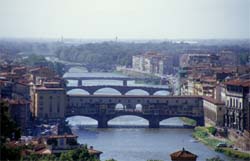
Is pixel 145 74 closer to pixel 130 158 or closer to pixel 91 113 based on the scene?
pixel 91 113

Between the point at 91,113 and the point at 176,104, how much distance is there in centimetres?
160

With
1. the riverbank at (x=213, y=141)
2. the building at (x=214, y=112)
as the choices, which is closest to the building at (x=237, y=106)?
the building at (x=214, y=112)

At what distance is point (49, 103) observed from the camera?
16.8 m

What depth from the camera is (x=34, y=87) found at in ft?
57.8

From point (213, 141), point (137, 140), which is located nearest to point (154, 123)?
point (137, 140)

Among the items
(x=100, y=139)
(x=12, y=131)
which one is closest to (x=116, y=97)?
(x=100, y=139)

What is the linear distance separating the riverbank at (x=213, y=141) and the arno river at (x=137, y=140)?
109 millimetres

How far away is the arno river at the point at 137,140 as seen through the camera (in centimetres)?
1188

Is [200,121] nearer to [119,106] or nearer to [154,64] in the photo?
[119,106]

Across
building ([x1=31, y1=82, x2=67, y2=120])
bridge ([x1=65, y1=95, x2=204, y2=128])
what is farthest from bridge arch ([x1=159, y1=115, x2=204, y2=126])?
building ([x1=31, y1=82, x2=67, y2=120])

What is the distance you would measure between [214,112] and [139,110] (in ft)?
5.76

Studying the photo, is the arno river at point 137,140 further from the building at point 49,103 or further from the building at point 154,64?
the building at point 154,64

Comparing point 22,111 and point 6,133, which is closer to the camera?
point 6,133

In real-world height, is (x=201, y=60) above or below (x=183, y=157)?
below
